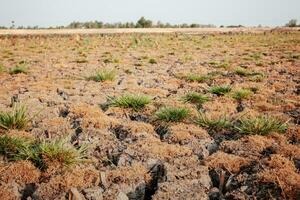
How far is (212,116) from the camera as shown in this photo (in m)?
5.90

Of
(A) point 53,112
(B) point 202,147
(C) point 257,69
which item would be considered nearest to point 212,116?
(B) point 202,147

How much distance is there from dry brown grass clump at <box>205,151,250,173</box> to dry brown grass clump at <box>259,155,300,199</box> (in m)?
0.28

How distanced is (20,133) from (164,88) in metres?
4.26

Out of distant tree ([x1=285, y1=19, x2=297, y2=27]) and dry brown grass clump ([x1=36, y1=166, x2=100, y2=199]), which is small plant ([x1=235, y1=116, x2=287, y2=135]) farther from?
distant tree ([x1=285, y1=19, x2=297, y2=27])

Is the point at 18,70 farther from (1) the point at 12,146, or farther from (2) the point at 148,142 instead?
(2) the point at 148,142

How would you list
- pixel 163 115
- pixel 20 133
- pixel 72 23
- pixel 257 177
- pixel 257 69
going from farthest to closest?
pixel 72 23 < pixel 257 69 < pixel 163 115 < pixel 20 133 < pixel 257 177

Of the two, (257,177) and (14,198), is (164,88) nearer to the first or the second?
(257,177)

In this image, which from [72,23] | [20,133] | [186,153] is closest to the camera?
[186,153]

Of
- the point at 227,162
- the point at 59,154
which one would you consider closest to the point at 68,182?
the point at 59,154

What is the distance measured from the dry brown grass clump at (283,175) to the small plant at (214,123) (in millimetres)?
1249

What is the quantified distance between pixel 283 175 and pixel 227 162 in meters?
0.67

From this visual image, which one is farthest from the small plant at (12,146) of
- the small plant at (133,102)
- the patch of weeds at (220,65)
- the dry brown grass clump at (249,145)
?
the patch of weeds at (220,65)

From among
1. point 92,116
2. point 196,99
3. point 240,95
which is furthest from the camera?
point 240,95

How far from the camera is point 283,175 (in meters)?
3.68
